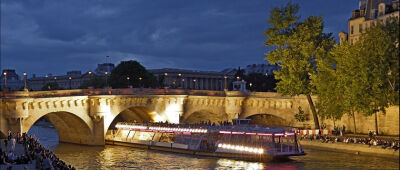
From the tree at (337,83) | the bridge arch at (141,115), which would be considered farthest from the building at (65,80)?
the tree at (337,83)

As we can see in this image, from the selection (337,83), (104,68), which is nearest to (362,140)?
(337,83)

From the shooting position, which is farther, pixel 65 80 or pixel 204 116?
pixel 65 80

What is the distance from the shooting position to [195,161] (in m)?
49.9

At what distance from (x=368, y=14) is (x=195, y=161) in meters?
44.3

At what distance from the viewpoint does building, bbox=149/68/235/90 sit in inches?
5610

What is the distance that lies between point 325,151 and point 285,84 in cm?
1151

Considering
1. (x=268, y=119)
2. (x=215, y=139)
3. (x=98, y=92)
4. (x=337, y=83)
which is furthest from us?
(x=268, y=119)

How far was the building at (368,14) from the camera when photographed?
74.5 metres

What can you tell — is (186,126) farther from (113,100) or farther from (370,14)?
(370,14)

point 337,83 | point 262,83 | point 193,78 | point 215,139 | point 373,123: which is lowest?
point 215,139

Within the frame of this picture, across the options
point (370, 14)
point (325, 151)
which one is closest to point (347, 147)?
point (325, 151)

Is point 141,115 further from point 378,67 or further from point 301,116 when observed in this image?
point 378,67

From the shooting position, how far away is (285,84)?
206ft

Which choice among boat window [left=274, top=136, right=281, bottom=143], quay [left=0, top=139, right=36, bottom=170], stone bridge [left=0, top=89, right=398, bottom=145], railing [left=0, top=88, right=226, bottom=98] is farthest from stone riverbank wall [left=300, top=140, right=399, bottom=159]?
quay [left=0, top=139, right=36, bottom=170]
